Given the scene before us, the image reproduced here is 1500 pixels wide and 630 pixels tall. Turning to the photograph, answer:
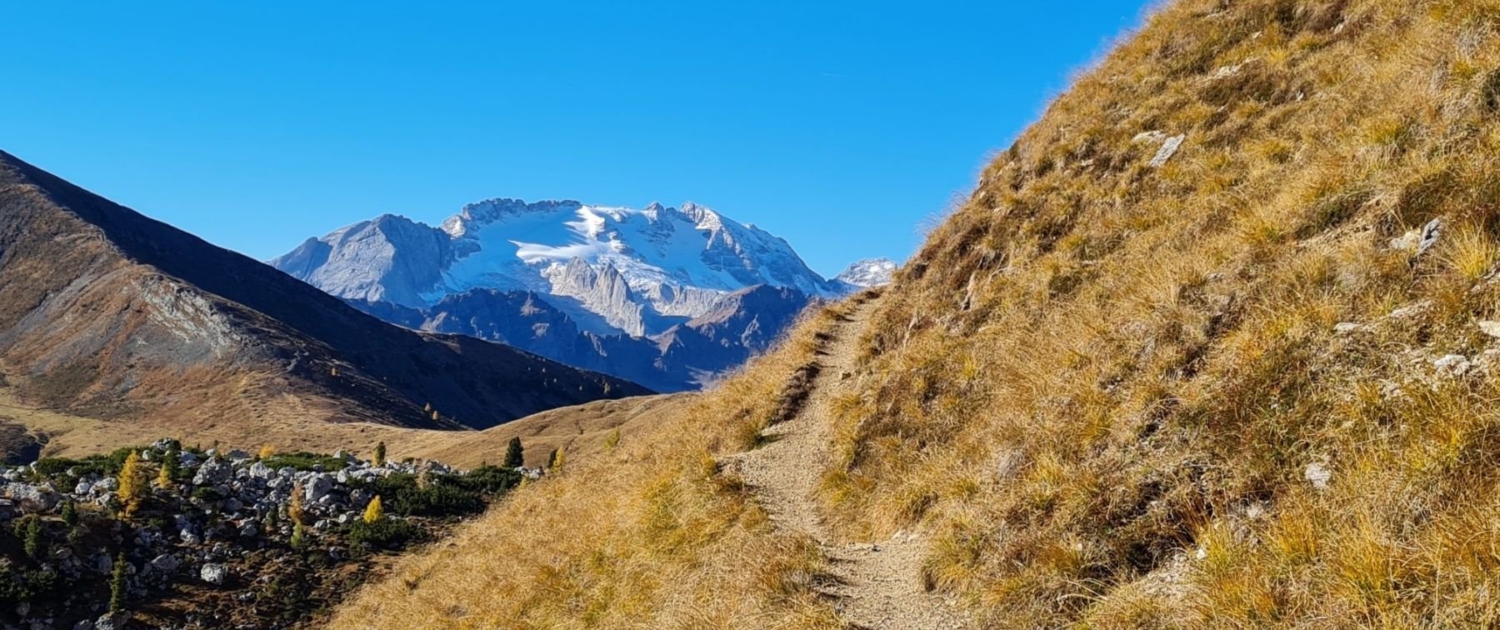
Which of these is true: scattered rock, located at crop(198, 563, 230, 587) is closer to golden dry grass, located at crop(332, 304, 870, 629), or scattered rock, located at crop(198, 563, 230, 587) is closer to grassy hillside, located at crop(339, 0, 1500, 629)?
golden dry grass, located at crop(332, 304, 870, 629)

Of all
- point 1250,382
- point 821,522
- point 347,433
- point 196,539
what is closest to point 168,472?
point 196,539

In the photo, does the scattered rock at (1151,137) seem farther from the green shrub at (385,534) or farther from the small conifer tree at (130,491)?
the small conifer tree at (130,491)

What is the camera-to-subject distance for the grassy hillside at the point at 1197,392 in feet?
18.5

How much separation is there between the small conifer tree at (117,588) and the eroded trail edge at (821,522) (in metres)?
25.4

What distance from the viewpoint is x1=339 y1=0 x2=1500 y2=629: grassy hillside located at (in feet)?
18.5

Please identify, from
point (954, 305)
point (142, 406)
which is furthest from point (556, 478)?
point (142, 406)

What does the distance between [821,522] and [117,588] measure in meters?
29.0

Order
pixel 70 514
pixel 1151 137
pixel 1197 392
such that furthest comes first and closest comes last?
pixel 70 514 → pixel 1151 137 → pixel 1197 392

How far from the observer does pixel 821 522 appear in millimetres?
11852

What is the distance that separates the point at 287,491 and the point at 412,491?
5.89 m

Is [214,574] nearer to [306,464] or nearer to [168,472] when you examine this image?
[168,472]

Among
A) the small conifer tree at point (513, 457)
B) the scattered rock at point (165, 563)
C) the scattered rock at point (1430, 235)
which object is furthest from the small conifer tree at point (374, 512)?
the scattered rock at point (1430, 235)

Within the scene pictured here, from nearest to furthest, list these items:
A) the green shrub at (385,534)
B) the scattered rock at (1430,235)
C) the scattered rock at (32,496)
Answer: the scattered rock at (1430,235) < the scattered rock at (32,496) < the green shrub at (385,534)

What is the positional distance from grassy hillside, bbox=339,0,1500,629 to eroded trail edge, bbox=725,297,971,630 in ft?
1.29
